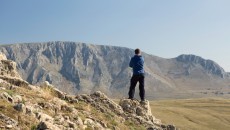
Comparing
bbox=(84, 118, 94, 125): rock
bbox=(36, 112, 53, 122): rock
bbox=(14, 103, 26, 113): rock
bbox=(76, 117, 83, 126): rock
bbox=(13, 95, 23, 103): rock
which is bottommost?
bbox=(84, 118, 94, 125): rock

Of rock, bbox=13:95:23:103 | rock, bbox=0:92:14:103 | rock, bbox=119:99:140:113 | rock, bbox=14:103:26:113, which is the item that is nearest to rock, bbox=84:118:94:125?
rock, bbox=13:95:23:103

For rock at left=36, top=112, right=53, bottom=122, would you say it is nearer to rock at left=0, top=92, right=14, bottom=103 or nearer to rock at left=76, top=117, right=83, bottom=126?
rock at left=0, top=92, right=14, bottom=103

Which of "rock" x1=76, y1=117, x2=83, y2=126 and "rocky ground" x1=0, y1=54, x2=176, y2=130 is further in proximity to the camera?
"rock" x1=76, y1=117, x2=83, y2=126

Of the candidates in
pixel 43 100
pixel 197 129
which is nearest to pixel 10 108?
pixel 43 100

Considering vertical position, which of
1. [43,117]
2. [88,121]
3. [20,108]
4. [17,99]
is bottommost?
[88,121]

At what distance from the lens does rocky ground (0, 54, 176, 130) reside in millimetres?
13000

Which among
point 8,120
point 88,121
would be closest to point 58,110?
point 88,121

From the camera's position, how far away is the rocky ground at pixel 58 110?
13000 millimetres

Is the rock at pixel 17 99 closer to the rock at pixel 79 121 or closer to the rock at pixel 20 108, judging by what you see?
the rock at pixel 20 108

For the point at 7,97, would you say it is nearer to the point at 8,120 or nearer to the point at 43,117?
the point at 43,117

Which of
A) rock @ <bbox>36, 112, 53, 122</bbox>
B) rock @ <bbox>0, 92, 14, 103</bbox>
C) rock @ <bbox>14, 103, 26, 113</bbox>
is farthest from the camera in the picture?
rock @ <bbox>0, 92, 14, 103</bbox>

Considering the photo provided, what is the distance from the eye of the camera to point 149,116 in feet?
75.7

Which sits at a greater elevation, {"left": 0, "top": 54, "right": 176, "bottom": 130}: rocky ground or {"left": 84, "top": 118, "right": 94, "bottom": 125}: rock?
{"left": 0, "top": 54, "right": 176, "bottom": 130}: rocky ground

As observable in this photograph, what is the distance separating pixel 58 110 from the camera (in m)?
16.2
